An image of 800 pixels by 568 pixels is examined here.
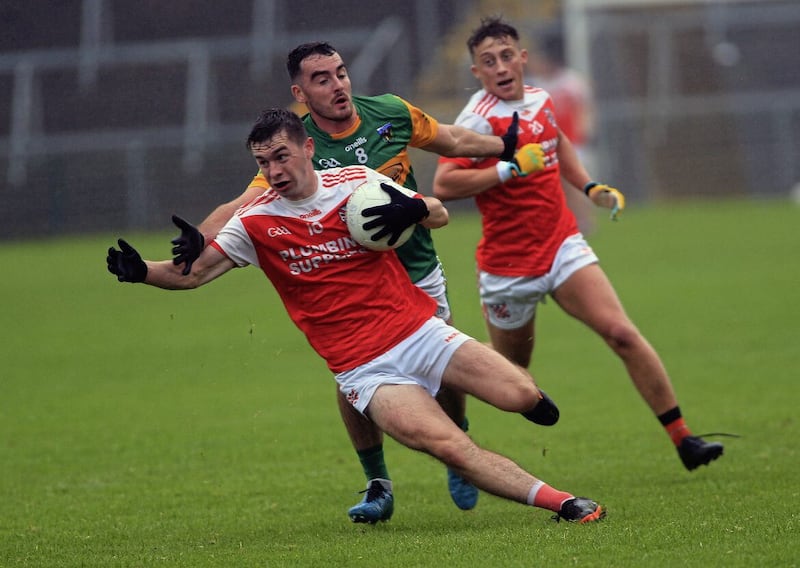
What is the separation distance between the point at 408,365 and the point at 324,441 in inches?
125

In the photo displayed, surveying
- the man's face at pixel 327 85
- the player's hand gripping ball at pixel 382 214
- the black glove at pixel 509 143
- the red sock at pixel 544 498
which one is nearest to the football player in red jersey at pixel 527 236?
the black glove at pixel 509 143

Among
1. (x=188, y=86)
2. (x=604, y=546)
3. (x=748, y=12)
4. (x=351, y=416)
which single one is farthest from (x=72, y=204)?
(x=604, y=546)

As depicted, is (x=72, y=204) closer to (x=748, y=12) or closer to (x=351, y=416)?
(x=748, y=12)

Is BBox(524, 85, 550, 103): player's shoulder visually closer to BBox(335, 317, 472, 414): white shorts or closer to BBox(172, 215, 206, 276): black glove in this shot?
BBox(335, 317, 472, 414): white shorts

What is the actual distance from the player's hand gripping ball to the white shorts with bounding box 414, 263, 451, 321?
3.49ft

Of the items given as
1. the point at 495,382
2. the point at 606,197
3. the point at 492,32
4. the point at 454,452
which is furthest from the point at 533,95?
the point at 454,452

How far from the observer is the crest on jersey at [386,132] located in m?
7.11

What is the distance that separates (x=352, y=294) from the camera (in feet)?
21.2

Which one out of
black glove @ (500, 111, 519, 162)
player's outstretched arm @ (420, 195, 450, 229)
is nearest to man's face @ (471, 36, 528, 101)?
black glove @ (500, 111, 519, 162)

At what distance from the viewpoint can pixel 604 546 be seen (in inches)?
220

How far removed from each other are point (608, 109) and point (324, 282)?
24.4 metres

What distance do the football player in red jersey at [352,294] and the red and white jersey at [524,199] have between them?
68.2 inches

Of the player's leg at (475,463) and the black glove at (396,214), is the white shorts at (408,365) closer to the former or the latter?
the player's leg at (475,463)

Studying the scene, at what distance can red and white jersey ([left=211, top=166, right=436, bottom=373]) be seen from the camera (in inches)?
252
